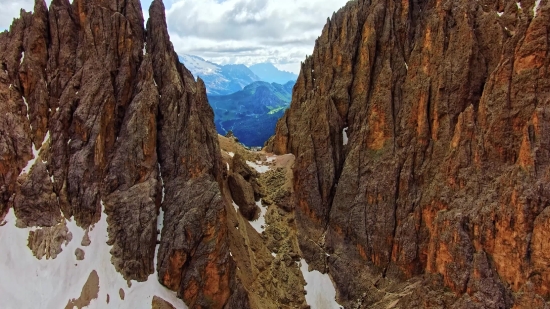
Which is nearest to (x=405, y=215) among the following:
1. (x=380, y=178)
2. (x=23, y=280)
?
(x=380, y=178)

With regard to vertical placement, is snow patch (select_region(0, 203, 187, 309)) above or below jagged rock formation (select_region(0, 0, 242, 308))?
below

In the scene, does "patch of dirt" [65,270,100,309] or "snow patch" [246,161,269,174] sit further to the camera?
"snow patch" [246,161,269,174]

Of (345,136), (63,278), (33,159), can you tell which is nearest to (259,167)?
(345,136)

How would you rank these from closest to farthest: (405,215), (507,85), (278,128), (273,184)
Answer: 1. (507,85)
2. (405,215)
3. (273,184)
4. (278,128)

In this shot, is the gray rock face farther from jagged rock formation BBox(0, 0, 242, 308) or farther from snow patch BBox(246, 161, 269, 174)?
snow patch BBox(246, 161, 269, 174)

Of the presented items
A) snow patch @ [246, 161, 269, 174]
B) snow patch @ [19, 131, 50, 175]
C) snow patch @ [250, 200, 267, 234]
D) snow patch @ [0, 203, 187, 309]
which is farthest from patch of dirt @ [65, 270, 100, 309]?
snow patch @ [246, 161, 269, 174]

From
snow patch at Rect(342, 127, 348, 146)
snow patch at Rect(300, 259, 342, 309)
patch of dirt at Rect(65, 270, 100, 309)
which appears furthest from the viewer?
snow patch at Rect(342, 127, 348, 146)

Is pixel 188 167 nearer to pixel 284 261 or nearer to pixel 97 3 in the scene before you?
pixel 284 261

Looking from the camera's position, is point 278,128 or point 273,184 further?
point 278,128
